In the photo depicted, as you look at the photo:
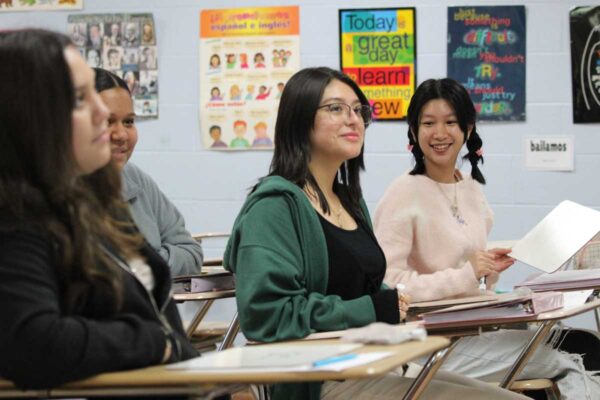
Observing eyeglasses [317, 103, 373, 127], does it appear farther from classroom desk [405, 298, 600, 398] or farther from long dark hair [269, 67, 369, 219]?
classroom desk [405, 298, 600, 398]

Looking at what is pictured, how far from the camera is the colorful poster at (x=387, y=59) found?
4359 mm

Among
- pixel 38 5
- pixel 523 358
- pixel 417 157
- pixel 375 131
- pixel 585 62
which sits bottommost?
pixel 523 358

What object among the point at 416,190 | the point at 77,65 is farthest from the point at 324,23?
the point at 77,65

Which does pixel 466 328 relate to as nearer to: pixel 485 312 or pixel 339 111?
pixel 485 312

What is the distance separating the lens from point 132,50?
4.57 m

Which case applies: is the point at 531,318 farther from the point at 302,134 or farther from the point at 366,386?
the point at 302,134

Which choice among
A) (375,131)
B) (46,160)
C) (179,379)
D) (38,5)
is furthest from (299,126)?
(38,5)

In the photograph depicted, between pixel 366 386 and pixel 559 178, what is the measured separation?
2351mm

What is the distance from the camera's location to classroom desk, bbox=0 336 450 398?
4.13 feet

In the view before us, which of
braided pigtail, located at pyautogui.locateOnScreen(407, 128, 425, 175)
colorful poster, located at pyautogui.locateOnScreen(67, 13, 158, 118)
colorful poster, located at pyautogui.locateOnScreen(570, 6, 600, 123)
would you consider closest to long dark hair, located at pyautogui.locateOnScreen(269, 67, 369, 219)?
braided pigtail, located at pyautogui.locateOnScreen(407, 128, 425, 175)

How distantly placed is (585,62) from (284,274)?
2641 mm

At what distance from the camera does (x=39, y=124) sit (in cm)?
137

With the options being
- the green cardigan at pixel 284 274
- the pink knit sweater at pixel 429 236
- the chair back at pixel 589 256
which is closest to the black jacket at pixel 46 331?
the green cardigan at pixel 284 274

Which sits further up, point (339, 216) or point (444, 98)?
point (444, 98)
